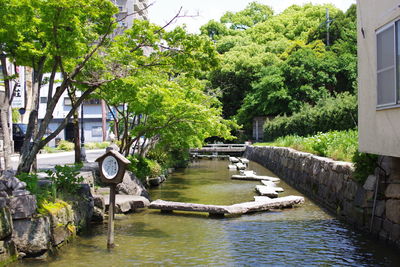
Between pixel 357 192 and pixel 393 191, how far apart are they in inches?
61.7

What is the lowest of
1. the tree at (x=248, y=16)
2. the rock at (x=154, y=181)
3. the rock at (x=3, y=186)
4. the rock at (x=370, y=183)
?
the rock at (x=154, y=181)

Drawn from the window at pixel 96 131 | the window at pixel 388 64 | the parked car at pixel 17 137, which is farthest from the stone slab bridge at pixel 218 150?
the window at pixel 388 64

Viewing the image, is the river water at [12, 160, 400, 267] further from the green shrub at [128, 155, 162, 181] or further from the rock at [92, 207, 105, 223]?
the green shrub at [128, 155, 162, 181]

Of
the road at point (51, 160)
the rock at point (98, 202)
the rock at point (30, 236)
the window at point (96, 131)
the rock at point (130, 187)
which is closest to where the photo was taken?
the rock at point (30, 236)

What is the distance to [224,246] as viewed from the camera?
9039 mm

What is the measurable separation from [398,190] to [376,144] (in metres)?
1.01

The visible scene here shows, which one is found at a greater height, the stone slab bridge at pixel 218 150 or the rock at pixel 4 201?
the stone slab bridge at pixel 218 150

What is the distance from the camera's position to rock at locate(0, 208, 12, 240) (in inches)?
286

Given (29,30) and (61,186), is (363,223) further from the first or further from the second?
(29,30)

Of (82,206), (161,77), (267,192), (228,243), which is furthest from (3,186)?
(267,192)

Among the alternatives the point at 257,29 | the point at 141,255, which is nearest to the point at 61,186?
the point at 141,255

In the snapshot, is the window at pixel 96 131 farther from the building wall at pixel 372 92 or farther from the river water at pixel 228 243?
the building wall at pixel 372 92

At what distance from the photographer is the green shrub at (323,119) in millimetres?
26656

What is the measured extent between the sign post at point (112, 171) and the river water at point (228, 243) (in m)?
0.38
